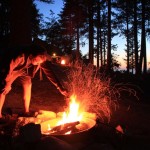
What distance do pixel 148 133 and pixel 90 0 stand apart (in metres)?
19.5

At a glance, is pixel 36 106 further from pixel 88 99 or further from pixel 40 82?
pixel 40 82

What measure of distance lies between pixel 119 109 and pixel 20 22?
5209mm

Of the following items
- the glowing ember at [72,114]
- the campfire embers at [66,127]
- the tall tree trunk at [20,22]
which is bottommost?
the campfire embers at [66,127]

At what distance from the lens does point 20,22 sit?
10.2 meters

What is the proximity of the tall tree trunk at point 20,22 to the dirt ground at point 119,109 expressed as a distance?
7.17 feet

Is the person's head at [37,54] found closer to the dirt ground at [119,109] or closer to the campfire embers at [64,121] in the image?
the campfire embers at [64,121]

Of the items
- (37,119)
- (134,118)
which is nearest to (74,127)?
(37,119)

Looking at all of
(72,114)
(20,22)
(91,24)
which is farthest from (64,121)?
(91,24)

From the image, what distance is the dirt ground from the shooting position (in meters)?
6.08

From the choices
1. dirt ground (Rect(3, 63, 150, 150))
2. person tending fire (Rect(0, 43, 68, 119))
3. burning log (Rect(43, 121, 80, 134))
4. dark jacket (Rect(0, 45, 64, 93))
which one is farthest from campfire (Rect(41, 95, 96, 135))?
dark jacket (Rect(0, 45, 64, 93))

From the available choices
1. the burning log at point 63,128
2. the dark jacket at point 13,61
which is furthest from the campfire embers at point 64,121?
the dark jacket at point 13,61

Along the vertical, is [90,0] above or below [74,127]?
above

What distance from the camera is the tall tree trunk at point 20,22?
9.91 metres

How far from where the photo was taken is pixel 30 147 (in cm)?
448
